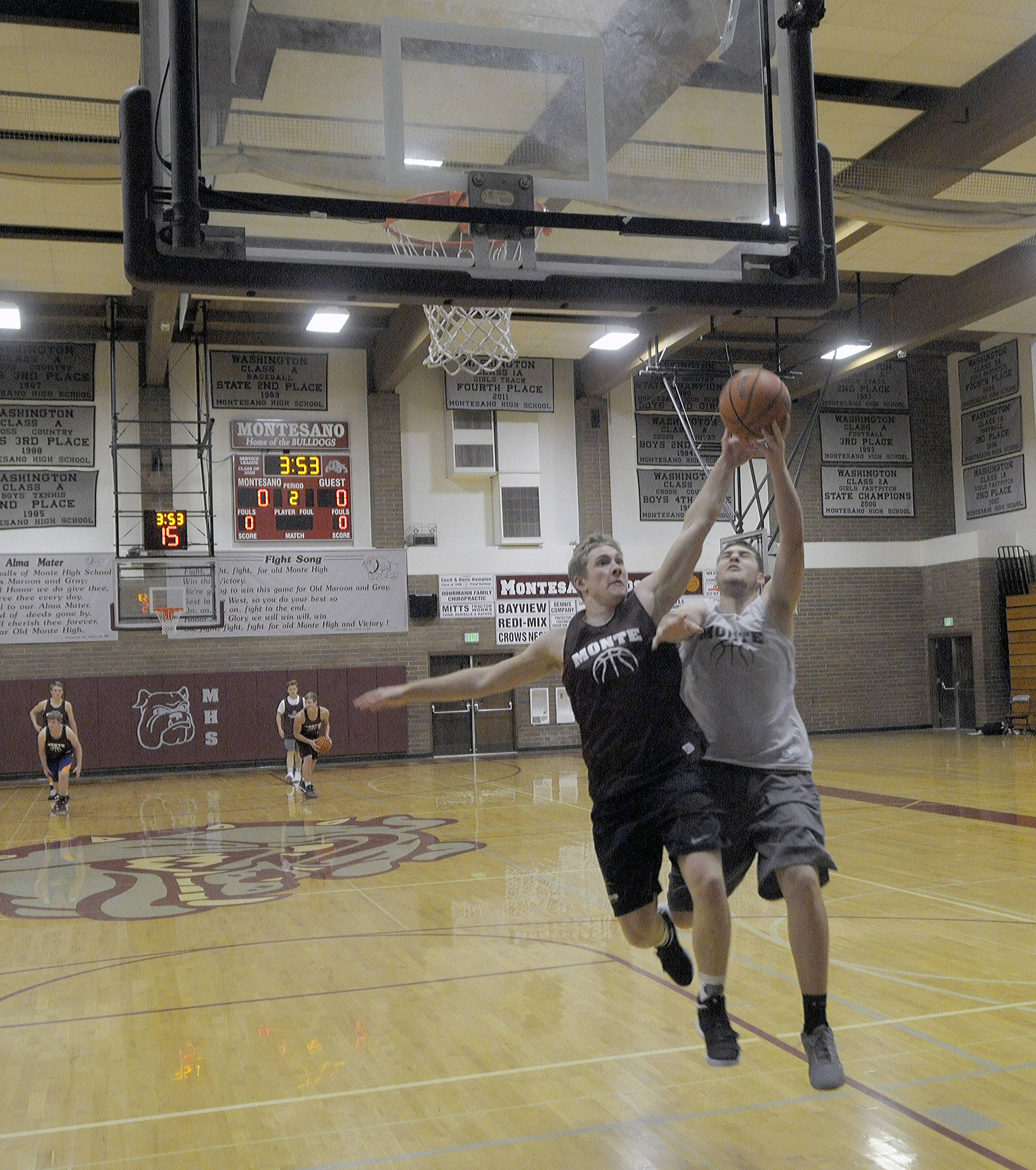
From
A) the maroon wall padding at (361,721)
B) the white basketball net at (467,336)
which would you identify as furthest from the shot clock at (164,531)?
the white basketball net at (467,336)

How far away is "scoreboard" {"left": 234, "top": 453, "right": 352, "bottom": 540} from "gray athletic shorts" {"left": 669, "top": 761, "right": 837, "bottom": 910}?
16.0 meters

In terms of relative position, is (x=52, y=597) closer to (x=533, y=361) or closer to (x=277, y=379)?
(x=277, y=379)

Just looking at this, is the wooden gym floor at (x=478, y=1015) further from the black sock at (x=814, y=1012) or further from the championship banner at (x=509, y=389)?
the championship banner at (x=509, y=389)

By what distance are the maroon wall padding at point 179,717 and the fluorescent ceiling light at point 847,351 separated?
29.9 ft

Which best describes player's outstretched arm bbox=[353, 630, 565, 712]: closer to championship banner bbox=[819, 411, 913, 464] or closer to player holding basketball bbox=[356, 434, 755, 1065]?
player holding basketball bbox=[356, 434, 755, 1065]

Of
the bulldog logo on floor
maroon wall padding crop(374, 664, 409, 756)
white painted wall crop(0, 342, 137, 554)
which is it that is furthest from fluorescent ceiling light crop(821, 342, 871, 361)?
white painted wall crop(0, 342, 137, 554)

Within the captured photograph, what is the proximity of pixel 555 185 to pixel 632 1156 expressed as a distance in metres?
3.52

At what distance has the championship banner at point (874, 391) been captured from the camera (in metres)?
22.5

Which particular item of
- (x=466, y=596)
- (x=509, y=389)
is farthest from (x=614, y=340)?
(x=466, y=596)

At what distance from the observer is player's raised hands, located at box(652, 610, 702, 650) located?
12.5 feet

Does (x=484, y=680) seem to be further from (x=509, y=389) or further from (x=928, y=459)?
(x=928, y=459)

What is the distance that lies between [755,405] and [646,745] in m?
1.25

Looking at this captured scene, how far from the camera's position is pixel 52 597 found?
18500mm

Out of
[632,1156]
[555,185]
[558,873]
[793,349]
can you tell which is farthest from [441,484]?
[632,1156]
